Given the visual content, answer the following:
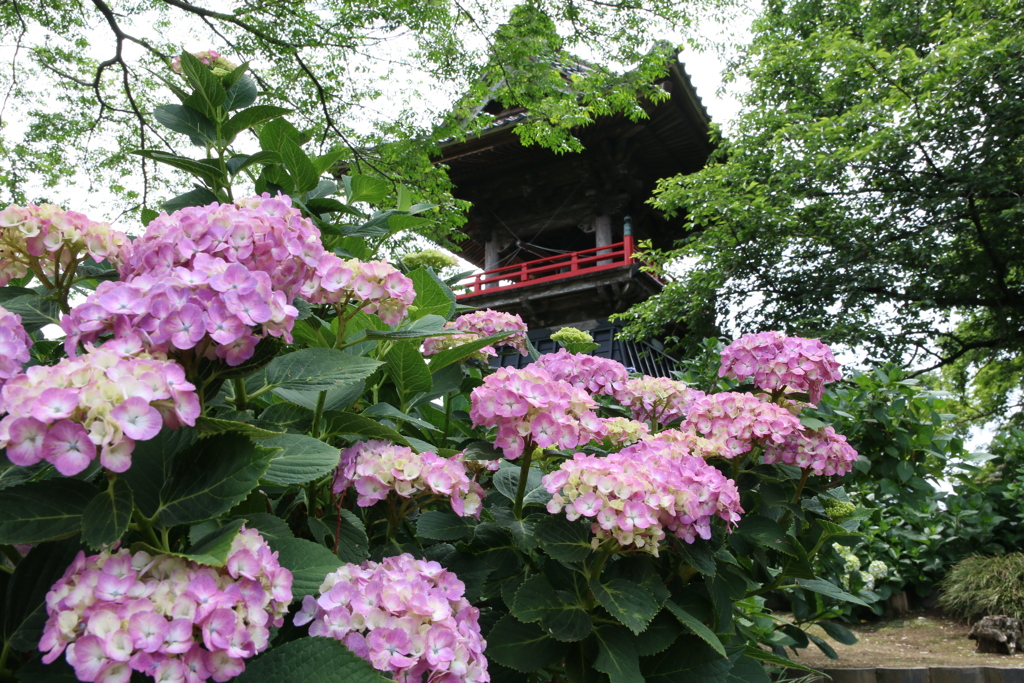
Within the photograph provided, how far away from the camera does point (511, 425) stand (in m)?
1.04

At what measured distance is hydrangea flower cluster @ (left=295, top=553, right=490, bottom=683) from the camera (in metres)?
0.67

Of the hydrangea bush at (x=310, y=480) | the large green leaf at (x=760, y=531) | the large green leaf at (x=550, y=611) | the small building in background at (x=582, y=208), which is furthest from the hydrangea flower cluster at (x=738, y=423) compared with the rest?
the small building in background at (x=582, y=208)

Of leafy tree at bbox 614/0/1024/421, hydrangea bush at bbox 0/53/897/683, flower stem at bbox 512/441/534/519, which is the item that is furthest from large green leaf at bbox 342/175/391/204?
leafy tree at bbox 614/0/1024/421

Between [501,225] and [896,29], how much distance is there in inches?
258

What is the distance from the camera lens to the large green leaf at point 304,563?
0.67 m

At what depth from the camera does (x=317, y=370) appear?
2.52 ft

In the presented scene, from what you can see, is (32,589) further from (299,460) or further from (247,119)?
(247,119)

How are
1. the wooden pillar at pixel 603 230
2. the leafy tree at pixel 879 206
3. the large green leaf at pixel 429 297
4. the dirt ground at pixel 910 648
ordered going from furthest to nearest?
the wooden pillar at pixel 603 230 < the leafy tree at pixel 879 206 < the dirt ground at pixel 910 648 < the large green leaf at pixel 429 297

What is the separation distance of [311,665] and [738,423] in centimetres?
104

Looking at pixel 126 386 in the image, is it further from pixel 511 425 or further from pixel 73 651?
pixel 511 425

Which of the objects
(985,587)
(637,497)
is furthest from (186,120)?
(985,587)

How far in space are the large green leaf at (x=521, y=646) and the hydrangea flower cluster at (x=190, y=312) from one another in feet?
1.90

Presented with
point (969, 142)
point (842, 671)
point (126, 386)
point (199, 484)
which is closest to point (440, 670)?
point (199, 484)

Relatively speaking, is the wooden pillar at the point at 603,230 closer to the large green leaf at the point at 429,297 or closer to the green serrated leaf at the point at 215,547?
the large green leaf at the point at 429,297
